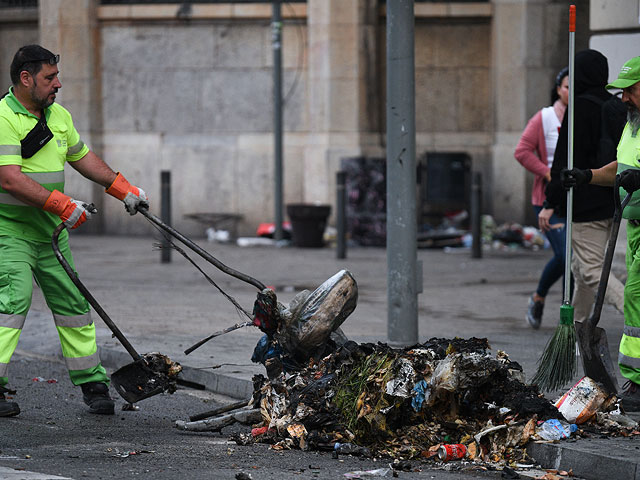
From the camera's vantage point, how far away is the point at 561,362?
20.0 ft

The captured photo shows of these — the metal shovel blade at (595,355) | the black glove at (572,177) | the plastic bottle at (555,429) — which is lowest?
the plastic bottle at (555,429)

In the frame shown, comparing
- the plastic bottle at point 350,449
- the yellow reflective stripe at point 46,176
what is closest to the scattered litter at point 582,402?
the plastic bottle at point 350,449

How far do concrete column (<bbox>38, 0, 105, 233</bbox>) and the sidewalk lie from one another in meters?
2.10

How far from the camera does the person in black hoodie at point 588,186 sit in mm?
7461

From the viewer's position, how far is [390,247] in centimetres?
782

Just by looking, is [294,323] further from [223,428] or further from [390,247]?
[390,247]

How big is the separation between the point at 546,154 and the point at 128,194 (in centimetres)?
358

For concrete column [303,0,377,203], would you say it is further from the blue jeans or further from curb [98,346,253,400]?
curb [98,346,253,400]

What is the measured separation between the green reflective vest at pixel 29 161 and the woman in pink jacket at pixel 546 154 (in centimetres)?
354

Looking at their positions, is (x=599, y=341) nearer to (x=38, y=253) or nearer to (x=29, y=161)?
(x=38, y=253)

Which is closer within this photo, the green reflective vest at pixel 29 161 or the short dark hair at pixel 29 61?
the green reflective vest at pixel 29 161

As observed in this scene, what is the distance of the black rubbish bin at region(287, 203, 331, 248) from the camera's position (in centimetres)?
1575

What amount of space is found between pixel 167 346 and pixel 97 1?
1130 centimetres

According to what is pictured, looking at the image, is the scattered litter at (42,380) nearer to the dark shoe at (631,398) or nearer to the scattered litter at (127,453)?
the scattered litter at (127,453)
